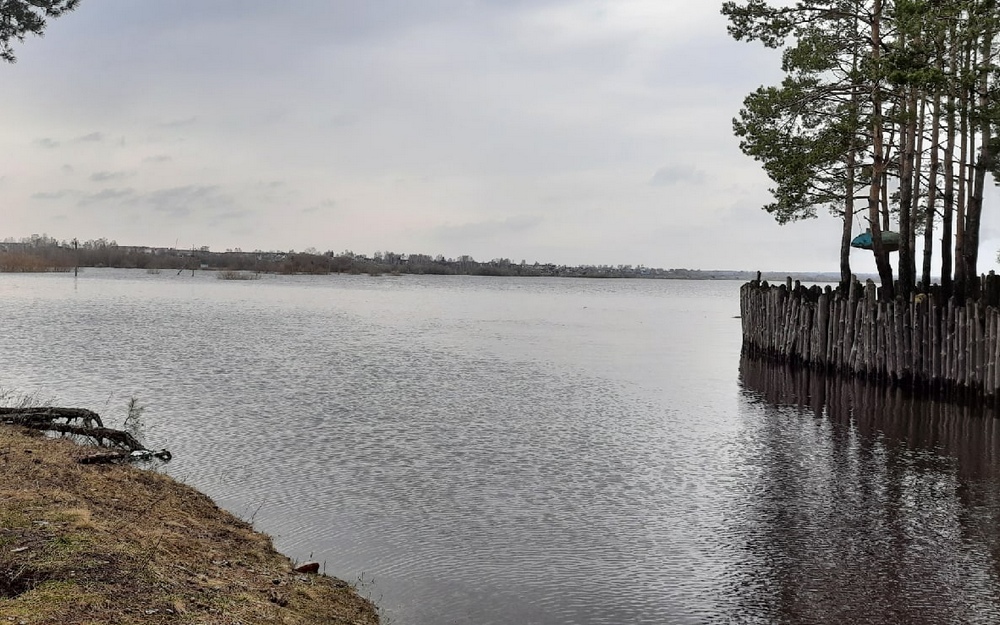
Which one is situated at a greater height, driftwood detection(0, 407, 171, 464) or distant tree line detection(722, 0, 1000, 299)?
distant tree line detection(722, 0, 1000, 299)

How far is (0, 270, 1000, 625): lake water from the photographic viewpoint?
675cm

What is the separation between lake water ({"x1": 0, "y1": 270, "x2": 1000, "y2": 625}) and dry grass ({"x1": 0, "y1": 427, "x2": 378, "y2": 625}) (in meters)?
0.63

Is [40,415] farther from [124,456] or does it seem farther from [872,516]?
[872,516]

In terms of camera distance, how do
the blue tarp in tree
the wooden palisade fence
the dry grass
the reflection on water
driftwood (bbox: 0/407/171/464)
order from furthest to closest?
the blue tarp in tree
the wooden palisade fence
driftwood (bbox: 0/407/171/464)
the reflection on water
the dry grass

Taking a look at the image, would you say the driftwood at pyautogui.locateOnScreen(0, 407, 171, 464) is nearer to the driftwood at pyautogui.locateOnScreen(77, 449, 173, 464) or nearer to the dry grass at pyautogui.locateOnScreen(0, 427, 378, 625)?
the driftwood at pyautogui.locateOnScreen(77, 449, 173, 464)

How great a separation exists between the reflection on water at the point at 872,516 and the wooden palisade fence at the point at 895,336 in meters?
1.19

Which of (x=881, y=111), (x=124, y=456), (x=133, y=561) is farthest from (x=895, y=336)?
(x=133, y=561)

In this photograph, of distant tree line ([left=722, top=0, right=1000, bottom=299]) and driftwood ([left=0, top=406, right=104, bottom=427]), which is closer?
driftwood ([left=0, top=406, right=104, bottom=427])

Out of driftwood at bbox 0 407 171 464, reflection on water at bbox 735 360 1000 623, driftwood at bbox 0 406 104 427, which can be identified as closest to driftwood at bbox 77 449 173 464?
driftwood at bbox 0 407 171 464

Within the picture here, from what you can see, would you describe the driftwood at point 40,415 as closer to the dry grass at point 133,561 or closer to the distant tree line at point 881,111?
the dry grass at point 133,561

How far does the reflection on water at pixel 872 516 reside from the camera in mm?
6516

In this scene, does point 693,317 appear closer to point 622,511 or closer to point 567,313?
point 567,313

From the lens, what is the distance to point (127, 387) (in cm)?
1661

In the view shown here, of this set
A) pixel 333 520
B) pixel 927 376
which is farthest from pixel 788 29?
pixel 333 520
